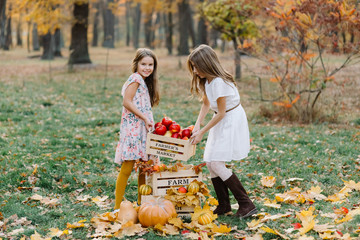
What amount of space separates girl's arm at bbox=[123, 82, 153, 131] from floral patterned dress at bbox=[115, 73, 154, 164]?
1.7 inches

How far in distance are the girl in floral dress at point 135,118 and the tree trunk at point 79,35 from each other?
15.9 meters

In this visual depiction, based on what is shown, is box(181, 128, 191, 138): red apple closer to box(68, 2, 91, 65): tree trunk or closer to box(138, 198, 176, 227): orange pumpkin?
box(138, 198, 176, 227): orange pumpkin

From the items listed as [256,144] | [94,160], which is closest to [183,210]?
[94,160]

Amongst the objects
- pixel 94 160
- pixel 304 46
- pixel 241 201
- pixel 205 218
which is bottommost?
pixel 94 160

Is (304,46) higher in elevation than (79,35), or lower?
lower

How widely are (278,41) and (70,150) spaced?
16.3ft

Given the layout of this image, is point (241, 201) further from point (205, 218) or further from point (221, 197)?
point (205, 218)

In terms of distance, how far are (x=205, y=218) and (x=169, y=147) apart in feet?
2.54

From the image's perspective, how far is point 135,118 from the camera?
4.33 m

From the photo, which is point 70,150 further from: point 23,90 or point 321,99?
point 23,90

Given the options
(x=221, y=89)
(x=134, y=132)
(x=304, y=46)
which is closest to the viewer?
(x=221, y=89)

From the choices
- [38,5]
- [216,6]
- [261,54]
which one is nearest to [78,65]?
[38,5]

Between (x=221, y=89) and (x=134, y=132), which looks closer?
(x=221, y=89)

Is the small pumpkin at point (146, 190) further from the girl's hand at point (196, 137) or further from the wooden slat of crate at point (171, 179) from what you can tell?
the girl's hand at point (196, 137)
